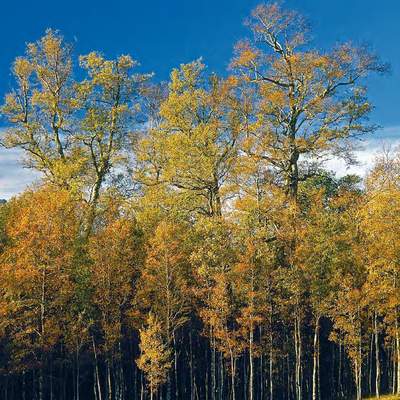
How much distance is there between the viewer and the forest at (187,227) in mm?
38344

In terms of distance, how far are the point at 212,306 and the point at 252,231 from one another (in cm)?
619

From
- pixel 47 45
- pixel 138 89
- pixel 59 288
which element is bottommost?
pixel 59 288

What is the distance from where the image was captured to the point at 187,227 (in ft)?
152

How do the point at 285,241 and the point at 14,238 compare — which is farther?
the point at 285,241

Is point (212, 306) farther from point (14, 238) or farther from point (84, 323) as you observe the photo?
point (14, 238)

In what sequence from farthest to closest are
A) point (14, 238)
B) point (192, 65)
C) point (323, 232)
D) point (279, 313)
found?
point (192, 65) < point (279, 313) < point (323, 232) < point (14, 238)

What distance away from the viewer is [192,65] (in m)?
48.6

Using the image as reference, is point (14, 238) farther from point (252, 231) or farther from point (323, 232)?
point (323, 232)

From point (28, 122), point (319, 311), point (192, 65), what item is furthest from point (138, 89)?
point (319, 311)

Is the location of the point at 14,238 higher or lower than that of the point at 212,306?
higher

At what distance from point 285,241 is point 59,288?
53.5ft

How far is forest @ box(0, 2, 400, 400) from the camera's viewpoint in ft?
126

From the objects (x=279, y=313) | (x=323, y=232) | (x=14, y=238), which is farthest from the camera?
(x=279, y=313)

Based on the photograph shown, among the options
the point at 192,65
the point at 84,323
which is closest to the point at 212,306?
the point at 84,323
